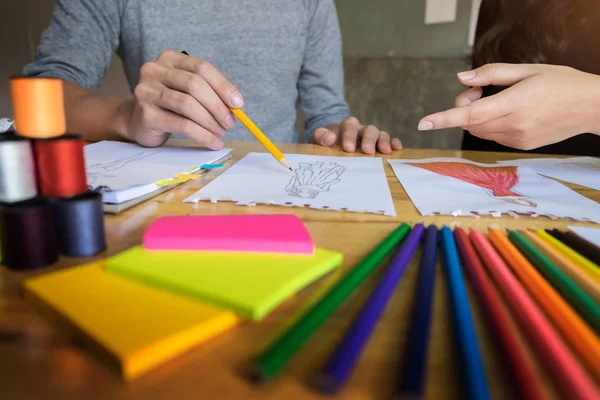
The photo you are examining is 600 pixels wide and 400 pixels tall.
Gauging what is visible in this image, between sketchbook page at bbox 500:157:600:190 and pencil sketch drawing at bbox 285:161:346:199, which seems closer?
pencil sketch drawing at bbox 285:161:346:199

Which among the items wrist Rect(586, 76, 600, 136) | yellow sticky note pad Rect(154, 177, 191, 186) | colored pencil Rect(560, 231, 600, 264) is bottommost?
colored pencil Rect(560, 231, 600, 264)

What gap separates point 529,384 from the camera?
14 centimetres

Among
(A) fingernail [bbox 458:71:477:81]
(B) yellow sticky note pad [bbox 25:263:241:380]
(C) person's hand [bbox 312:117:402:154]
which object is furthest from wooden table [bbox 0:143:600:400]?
(C) person's hand [bbox 312:117:402:154]

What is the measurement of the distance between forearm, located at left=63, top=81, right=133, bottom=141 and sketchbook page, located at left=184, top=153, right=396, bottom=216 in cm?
22

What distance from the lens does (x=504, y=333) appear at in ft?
0.57

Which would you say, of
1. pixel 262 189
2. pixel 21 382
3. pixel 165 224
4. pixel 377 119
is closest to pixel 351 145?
pixel 262 189

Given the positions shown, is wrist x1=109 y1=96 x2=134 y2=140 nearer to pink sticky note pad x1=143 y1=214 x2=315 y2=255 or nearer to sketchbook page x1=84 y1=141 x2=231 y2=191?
sketchbook page x1=84 y1=141 x2=231 y2=191

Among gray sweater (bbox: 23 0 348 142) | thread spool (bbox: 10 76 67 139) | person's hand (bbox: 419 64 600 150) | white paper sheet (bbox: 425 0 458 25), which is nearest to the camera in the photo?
thread spool (bbox: 10 76 67 139)

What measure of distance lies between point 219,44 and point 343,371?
37.0 inches

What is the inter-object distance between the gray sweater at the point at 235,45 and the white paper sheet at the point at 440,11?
2.16ft

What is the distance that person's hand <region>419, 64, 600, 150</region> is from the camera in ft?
1.58

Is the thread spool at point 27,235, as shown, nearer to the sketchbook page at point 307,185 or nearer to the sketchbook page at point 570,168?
the sketchbook page at point 307,185

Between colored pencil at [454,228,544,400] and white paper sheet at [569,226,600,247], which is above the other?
white paper sheet at [569,226,600,247]

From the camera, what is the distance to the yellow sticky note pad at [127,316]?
16cm
